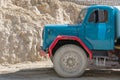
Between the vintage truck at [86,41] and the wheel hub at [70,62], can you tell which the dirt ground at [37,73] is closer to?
the wheel hub at [70,62]

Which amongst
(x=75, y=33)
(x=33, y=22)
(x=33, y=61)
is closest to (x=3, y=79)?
Answer: (x=75, y=33)

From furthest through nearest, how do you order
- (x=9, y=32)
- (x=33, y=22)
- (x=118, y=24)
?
1. (x=33, y=22)
2. (x=9, y=32)
3. (x=118, y=24)

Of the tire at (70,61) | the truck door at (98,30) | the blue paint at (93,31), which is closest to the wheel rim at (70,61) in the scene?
the tire at (70,61)

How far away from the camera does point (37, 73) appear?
14.2 m

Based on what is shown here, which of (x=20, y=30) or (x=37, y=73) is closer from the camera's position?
(x=37, y=73)

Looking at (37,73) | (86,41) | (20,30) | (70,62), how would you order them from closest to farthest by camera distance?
(86,41)
(70,62)
(37,73)
(20,30)

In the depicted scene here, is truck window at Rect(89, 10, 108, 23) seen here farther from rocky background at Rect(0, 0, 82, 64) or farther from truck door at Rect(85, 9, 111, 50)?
rocky background at Rect(0, 0, 82, 64)

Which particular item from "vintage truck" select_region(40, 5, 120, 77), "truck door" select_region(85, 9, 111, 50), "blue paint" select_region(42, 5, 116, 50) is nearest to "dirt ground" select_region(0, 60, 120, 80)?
"vintage truck" select_region(40, 5, 120, 77)

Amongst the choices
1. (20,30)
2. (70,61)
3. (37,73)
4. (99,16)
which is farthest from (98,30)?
(20,30)

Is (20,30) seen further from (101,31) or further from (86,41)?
(101,31)

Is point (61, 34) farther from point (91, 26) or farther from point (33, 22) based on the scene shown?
point (33, 22)

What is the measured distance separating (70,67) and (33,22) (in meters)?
5.22

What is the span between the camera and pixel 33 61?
1675 cm

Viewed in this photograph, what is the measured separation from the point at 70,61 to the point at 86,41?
89 cm
